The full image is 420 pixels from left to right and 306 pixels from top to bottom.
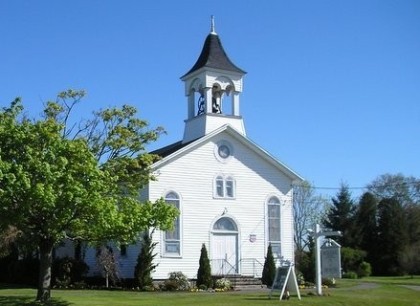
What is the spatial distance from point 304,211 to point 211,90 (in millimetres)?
32847

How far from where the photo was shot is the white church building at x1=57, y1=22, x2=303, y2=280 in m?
36.2

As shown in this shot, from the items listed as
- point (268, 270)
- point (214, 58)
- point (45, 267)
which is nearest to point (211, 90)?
point (214, 58)

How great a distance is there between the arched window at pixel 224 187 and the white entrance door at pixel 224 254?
7.65 feet

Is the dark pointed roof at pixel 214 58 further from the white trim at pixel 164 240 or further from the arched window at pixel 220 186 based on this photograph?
the white trim at pixel 164 240

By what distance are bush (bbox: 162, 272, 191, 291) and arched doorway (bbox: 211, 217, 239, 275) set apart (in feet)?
9.38

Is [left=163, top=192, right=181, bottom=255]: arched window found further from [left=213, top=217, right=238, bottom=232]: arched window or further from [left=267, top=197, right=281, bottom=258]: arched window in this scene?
[left=267, top=197, right=281, bottom=258]: arched window

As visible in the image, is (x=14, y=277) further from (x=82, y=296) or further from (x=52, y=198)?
(x=52, y=198)

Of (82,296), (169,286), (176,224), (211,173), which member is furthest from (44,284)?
(211,173)

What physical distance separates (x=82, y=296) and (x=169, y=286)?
7072mm

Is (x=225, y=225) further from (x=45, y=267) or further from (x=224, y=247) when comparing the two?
(x=45, y=267)

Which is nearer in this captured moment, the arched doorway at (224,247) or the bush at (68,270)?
the bush at (68,270)

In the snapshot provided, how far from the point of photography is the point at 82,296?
1061 inches

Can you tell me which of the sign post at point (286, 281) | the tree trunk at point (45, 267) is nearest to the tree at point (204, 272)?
the sign post at point (286, 281)

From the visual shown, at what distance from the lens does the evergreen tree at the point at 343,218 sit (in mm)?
66412
